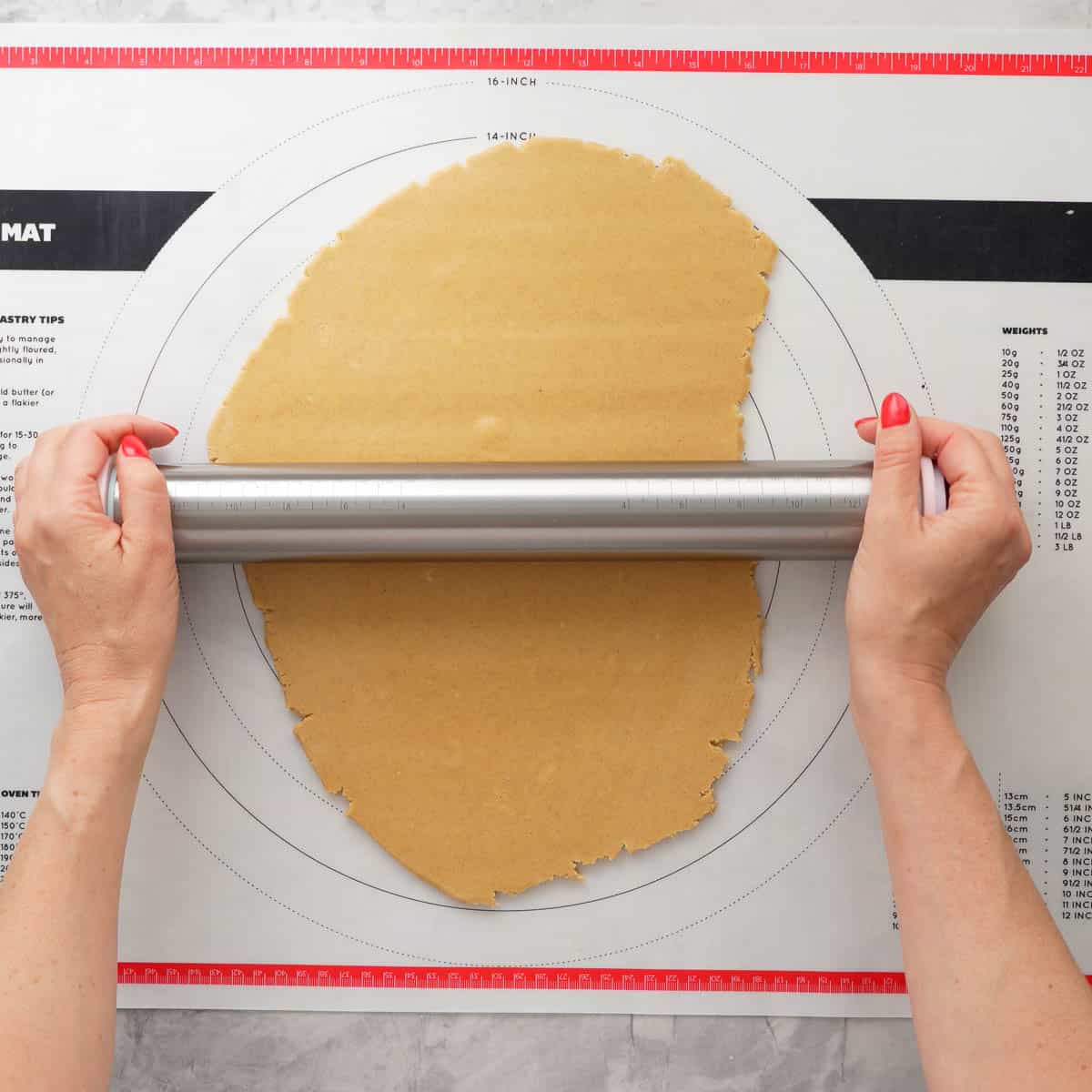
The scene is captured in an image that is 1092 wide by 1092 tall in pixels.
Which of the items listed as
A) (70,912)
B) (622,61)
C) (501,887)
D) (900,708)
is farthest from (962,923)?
(622,61)

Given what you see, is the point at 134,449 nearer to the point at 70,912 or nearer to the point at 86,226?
the point at 86,226

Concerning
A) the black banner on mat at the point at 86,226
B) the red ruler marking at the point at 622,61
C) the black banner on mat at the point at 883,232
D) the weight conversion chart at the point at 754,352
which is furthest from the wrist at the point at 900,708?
the black banner on mat at the point at 86,226

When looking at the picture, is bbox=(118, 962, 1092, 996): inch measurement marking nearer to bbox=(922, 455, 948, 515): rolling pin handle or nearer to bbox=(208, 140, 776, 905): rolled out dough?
bbox=(208, 140, 776, 905): rolled out dough

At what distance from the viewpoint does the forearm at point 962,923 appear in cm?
59

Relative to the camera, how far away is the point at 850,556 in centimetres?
74

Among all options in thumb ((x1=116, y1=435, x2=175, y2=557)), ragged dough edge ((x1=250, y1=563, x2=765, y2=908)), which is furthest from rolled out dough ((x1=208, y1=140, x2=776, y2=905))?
thumb ((x1=116, y1=435, x2=175, y2=557))

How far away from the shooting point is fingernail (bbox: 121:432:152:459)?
724mm

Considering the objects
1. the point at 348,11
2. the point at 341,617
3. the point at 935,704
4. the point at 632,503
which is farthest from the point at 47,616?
the point at 935,704

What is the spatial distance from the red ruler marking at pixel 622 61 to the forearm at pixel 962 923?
0.58 meters

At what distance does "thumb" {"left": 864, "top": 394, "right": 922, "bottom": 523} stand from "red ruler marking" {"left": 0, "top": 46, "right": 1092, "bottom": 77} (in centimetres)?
35

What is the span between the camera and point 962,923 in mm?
630

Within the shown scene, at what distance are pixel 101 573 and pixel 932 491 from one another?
2.26 feet

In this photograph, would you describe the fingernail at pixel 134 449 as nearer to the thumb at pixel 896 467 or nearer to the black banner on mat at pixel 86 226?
the black banner on mat at pixel 86 226

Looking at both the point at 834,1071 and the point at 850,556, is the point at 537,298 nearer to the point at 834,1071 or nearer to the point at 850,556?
the point at 850,556
